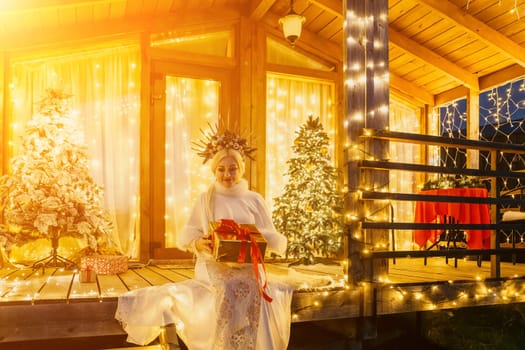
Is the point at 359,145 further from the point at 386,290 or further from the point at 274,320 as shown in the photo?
the point at 274,320

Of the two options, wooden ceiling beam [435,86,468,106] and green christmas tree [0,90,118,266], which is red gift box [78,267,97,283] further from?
wooden ceiling beam [435,86,468,106]

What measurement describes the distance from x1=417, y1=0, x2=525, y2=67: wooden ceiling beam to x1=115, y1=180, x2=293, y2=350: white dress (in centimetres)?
491

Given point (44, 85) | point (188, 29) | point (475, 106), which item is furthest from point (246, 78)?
point (475, 106)

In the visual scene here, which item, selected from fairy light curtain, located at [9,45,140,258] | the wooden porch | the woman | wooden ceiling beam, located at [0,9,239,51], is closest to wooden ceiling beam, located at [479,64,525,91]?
the wooden porch

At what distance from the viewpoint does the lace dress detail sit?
3.39m

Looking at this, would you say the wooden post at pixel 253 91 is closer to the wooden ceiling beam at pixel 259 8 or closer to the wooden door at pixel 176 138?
the wooden ceiling beam at pixel 259 8

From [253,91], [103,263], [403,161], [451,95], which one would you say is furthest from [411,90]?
[103,263]

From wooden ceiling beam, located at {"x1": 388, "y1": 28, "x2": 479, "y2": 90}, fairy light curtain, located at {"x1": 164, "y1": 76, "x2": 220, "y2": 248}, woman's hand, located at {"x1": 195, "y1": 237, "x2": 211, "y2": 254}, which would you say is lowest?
woman's hand, located at {"x1": 195, "y1": 237, "x2": 211, "y2": 254}

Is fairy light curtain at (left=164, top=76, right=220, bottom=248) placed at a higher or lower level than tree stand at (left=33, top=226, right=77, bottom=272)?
higher

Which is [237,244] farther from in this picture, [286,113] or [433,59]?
[433,59]

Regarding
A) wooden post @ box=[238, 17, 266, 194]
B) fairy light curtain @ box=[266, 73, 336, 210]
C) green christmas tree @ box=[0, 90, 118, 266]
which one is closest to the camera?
green christmas tree @ box=[0, 90, 118, 266]

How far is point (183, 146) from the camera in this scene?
7062 mm

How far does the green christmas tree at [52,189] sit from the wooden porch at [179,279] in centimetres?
45

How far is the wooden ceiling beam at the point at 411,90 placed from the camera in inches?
352
